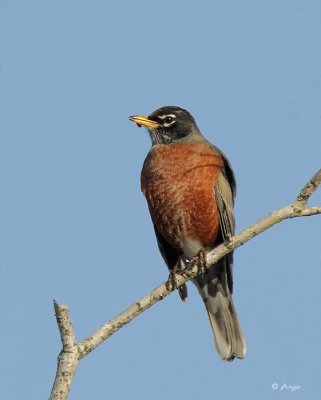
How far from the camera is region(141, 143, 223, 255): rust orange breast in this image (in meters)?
9.10

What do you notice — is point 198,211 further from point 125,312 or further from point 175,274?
point 125,312

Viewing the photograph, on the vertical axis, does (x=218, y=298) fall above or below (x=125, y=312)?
above

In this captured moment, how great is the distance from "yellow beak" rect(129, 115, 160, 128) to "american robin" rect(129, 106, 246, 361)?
1cm

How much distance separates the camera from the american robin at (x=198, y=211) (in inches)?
359

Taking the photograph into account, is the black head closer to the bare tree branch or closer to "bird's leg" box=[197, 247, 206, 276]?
"bird's leg" box=[197, 247, 206, 276]

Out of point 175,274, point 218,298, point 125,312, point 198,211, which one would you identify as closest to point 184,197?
point 198,211

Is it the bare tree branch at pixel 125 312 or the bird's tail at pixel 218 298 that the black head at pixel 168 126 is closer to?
the bird's tail at pixel 218 298

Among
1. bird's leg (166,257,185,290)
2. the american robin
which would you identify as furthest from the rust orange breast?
bird's leg (166,257,185,290)

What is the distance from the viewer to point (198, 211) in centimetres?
911

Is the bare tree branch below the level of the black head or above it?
below

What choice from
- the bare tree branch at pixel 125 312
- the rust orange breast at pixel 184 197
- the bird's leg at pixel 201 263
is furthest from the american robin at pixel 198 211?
the bare tree branch at pixel 125 312

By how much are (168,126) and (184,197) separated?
4.75 ft

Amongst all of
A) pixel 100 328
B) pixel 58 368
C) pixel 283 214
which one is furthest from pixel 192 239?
pixel 58 368

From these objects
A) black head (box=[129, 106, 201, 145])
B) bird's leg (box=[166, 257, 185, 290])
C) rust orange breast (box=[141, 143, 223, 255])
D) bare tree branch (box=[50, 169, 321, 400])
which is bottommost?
bare tree branch (box=[50, 169, 321, 400])
